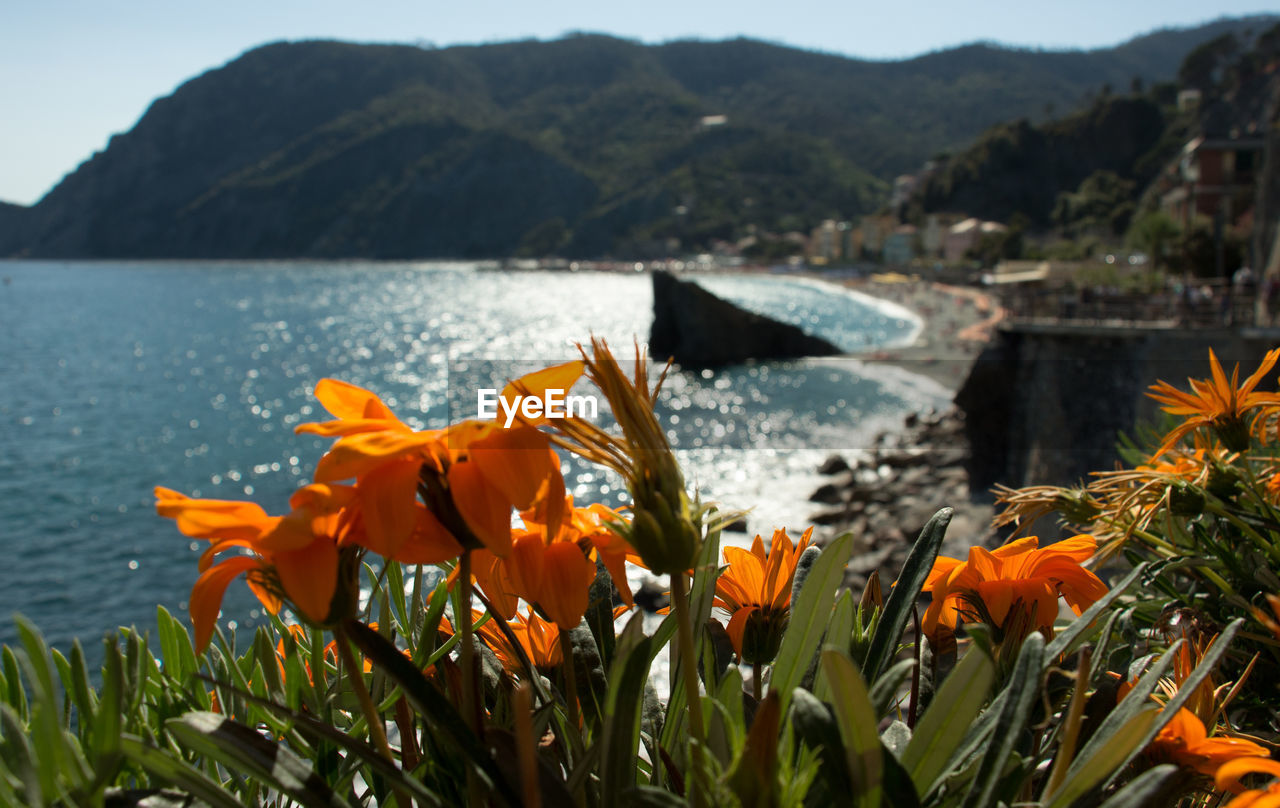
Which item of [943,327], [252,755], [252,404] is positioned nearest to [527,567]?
[252,755]

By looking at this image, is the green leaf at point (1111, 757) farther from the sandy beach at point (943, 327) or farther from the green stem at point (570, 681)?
the sandy beach at point (943, 327)

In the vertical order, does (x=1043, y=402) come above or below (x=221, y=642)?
below

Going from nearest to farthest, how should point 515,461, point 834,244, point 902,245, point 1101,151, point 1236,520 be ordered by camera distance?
point 515,461
point 1236,520
point 1101,151
point 902,245
point 834,244

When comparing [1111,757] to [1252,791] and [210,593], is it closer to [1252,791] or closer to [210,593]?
[1252,791]

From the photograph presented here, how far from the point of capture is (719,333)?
1642 inches

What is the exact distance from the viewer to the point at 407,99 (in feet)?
557

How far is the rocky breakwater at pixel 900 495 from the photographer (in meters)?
13.2

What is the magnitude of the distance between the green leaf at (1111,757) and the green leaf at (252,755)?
20.6 inches

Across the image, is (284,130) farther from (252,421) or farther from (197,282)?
(252,421)

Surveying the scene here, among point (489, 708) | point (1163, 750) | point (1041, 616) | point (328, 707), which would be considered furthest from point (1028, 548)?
point (328, 707)

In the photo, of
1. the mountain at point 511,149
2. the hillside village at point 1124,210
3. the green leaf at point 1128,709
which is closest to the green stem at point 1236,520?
the green leaf at point 1128,709

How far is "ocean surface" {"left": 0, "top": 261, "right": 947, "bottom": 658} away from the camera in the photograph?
16.7m

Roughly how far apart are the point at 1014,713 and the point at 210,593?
62cm

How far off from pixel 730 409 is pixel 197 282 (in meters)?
95.2
